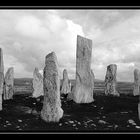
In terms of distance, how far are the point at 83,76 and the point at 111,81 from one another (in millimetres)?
5932

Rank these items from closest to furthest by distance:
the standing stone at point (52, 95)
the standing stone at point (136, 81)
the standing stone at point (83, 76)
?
the standing stone at point (52, 95) < the standing stone at point (83, 76) < the standing stone at point (136, 81)

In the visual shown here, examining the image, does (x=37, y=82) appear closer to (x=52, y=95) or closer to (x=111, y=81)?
(x=111, y=81)

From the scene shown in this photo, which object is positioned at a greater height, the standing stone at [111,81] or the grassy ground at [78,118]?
the standing stone at [111,81]

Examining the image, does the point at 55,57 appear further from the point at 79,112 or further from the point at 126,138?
the point at 126,138

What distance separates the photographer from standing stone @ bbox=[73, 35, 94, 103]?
693 inches

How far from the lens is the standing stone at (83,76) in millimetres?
17594

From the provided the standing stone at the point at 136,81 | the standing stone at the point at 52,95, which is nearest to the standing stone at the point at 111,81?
the standing stone at the point at 136,81

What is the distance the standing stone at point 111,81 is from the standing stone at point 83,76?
5235 mm

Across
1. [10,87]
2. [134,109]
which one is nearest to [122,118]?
[134,109]

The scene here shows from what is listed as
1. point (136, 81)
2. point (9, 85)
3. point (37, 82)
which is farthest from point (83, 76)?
point (136, 81)

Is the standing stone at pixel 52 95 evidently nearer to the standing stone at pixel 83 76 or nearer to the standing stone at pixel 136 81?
the standing stone at pixel 83 76

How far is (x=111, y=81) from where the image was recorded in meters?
22.9

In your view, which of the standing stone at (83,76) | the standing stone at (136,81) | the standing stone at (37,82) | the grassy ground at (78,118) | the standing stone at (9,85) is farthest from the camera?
the standing stone at (136,81)

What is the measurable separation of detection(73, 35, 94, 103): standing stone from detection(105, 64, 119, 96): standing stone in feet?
17.2
